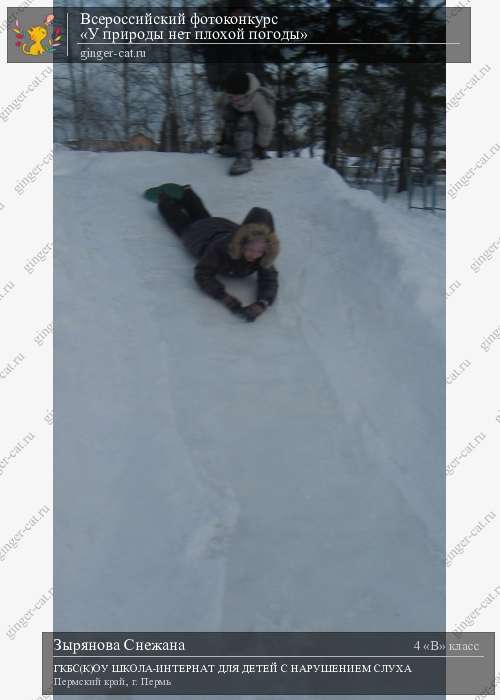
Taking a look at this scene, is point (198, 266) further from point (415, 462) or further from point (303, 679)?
point (303, 679)

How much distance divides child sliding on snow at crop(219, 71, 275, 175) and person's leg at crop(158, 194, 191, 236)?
108cm

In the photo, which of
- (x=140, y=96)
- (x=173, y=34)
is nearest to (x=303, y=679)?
(x=173, y=34)

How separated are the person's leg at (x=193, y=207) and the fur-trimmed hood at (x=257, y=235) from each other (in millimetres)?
979

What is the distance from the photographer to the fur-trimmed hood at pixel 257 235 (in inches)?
146

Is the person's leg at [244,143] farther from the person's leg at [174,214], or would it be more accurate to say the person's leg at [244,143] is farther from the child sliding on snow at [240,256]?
the child sliding on snow at [240,256]

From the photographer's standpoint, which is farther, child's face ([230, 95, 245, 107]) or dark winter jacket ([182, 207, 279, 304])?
child's face ([230, 95, 245, 107])

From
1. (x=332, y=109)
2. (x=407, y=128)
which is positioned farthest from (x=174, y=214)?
(x=407, y=128)

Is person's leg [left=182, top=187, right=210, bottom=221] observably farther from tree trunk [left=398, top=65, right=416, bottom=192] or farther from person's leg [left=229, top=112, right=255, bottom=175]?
tree trunk [left=398, top=65, right=416, bottom=192]

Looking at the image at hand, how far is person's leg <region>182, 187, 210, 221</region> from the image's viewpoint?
470cm

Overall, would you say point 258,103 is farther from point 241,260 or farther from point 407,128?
point 407,128

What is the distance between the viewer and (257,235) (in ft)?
12.1

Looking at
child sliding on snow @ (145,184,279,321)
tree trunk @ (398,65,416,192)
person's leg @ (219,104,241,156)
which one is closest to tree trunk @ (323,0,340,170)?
tree trunk @ (398,65,416,192)

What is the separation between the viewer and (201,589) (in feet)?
6.89

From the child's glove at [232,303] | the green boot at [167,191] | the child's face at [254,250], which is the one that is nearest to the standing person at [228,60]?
the green boot at [167,191]
